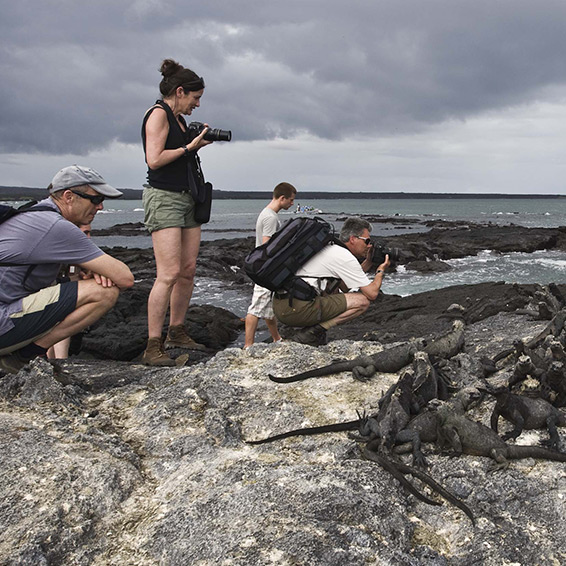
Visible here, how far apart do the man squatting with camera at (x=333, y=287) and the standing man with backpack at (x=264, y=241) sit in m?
0.51

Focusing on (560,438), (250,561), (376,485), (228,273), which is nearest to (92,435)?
(250,561)

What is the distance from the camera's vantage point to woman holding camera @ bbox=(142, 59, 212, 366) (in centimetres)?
482

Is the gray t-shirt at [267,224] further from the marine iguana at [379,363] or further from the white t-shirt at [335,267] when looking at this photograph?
the marine iguana at [379,363]

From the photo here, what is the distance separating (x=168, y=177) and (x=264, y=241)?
1620 millimetres

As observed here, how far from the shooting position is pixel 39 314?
3838mm

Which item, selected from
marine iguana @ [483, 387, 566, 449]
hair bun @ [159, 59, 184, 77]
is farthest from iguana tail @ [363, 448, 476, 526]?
hair bun @ [159, 59, 184, 77]

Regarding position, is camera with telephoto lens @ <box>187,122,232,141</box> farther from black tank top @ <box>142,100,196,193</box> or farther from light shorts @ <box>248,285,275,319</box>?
light shorts @ <box>248,285,275,319</box>

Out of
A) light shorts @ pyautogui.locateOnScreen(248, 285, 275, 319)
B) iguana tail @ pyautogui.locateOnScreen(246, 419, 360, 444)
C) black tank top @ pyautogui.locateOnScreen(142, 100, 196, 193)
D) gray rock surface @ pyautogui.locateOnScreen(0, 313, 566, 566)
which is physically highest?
black tank top @ pyautogui.locateOnScreen(142, 100, 196, 193)

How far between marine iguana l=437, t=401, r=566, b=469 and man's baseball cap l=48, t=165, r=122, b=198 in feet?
8.99

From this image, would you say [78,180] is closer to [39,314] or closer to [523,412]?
[39,314]

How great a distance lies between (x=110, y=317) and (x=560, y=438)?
916cm

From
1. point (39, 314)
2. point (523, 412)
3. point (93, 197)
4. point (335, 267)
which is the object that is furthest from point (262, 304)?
point (523, 412)

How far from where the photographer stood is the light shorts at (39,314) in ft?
12.5

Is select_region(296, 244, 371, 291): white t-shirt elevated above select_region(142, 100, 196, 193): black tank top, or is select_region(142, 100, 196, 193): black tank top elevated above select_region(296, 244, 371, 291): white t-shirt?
select_region(142, 100, 196, 193): black tank top
